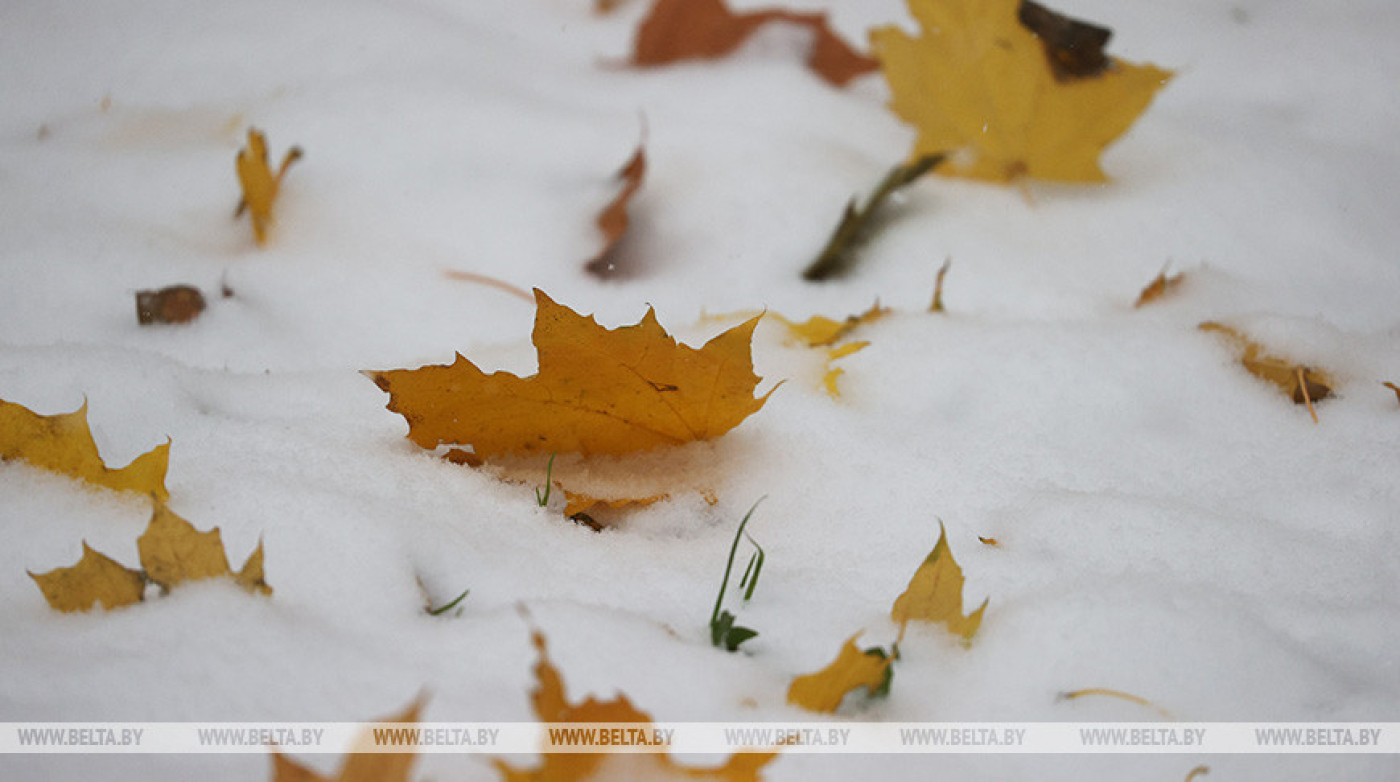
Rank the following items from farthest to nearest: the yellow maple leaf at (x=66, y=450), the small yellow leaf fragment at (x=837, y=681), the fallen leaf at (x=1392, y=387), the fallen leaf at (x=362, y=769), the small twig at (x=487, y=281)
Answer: the small twig at (x=487, y=281)
the fallen leaf at (x=1392, y=387)
the yellow maple leaf at (x=66, y=450)
the small yellow leaf fragment at (x=837, y=681)
the fallen leaf at (x=362, y=769)

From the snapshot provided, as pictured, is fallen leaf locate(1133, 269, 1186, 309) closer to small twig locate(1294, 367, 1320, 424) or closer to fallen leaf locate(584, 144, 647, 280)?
small twig locate(1294, 367, 1320, 424)

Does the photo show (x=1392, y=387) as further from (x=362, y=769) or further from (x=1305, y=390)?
(x=362, y=769)

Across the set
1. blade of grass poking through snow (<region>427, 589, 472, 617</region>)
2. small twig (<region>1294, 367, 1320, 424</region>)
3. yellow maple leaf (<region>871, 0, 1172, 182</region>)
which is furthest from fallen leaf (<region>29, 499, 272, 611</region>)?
yellow maple leaf (<region>871, 0, 1172, 182</region>)

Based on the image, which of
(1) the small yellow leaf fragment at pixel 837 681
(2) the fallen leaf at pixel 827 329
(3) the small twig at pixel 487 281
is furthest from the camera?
(3) the small twig at pixel 487 281

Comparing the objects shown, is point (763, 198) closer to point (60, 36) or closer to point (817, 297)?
point (817, 297)

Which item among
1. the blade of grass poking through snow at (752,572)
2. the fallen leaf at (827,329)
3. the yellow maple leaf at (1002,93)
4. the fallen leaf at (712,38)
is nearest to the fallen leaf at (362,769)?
the blade of grass poking through snow at (752,572)

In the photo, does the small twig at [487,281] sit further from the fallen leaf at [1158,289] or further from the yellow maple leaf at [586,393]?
the fallen leaf at [1158,289]

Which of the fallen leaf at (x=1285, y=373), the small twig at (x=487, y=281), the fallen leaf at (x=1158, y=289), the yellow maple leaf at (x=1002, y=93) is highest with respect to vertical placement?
the yellow maple leaf at (x=1002, y=93)

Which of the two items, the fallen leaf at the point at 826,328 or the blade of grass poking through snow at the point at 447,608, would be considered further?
the fallen leaf at the point at 826,328
